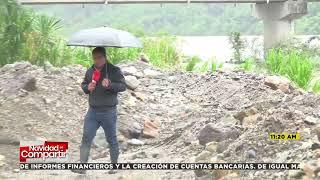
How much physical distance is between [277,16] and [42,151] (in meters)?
23.8

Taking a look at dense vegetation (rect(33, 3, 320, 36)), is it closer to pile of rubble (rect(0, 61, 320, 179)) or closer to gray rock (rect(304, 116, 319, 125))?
pile of rubble (rect(0, 61, 320, 179))

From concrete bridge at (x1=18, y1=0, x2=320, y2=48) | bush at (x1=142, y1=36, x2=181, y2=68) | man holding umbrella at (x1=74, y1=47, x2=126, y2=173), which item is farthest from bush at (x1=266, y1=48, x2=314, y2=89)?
concrete bridge at (x1=18, y1=0, x2=320, y2=48)

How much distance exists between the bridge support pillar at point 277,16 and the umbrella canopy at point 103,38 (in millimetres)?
22034

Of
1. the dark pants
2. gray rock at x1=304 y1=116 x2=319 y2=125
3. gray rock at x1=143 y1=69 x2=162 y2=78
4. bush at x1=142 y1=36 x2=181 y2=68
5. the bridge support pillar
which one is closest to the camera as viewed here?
the dark pants

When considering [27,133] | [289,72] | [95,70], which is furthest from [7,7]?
[289,72]

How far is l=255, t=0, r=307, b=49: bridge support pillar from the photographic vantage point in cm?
2866

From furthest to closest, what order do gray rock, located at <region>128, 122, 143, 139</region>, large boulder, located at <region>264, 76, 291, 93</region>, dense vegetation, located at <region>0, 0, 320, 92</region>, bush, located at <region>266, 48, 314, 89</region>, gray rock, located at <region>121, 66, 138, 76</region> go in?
bush, located at <region>266, 48, 314, 89</region>
gray rock, located at <region>121, 66, 138, 76</region>
dense vegetation, located at <region>0, 0, 320, 92</region>
large boulder, located at <region>264, 76, 291, 93</region>
gray rock, located at <region>128, 122, 143, 139</region>

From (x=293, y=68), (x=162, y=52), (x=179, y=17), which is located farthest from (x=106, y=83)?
(x=179, y=17)

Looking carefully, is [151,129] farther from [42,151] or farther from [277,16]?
[277,16]

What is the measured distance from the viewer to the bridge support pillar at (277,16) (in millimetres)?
28656

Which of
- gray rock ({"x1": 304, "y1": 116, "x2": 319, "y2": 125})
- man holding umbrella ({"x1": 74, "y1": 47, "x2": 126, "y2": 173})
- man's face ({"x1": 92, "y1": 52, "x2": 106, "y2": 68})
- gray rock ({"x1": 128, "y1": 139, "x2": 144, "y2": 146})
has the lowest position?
gray rock ({"x1": 128, "y1": 139, "x2": 144, "y2": 146})

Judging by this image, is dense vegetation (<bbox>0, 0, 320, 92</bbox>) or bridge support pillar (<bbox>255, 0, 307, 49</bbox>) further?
bridge support pillar (<bbox>255, 0, 307, 49</bbox>)

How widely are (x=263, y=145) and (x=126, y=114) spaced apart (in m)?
4.23

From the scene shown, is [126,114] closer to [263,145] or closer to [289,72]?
[263,145]
